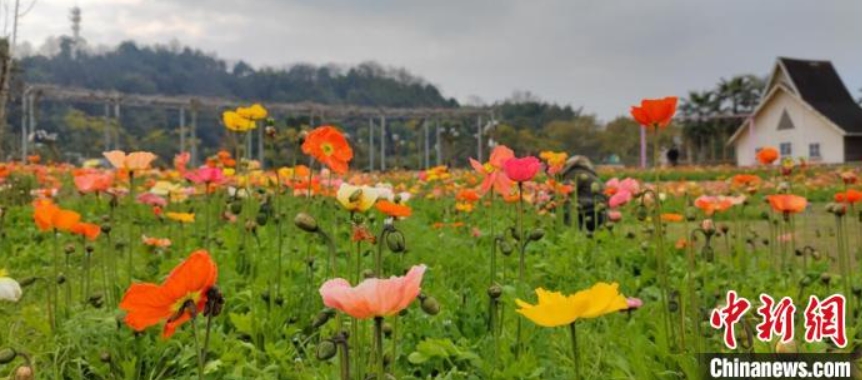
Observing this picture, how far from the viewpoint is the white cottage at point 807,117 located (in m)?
23.5

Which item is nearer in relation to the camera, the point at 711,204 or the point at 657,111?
the point at 657,111

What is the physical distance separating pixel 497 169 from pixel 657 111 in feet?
1.98

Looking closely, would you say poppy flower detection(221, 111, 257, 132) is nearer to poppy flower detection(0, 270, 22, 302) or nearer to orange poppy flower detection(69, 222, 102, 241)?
orange poppy flower detection(69, 222, 102, 241)

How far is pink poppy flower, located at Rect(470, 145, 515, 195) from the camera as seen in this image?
6.49ft

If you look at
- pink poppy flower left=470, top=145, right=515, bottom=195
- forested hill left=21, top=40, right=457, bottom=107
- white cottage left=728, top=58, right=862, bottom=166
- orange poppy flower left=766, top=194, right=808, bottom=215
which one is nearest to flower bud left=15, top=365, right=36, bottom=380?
pink poppy flower left=470, top=145, right=515, bottom=195

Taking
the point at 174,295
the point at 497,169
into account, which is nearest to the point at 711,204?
the point at 497,169

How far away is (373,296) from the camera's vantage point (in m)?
0.86

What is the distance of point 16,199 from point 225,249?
3.29 metres

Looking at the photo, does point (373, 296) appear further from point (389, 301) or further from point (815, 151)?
point (815, 151)

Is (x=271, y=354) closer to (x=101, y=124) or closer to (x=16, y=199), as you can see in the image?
(x=16, y=199)

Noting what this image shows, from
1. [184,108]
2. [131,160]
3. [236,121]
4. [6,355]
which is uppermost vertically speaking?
[184,108]

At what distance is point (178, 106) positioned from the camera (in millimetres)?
24906

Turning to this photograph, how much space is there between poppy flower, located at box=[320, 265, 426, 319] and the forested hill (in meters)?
47.6

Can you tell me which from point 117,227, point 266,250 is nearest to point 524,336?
point 266,250
